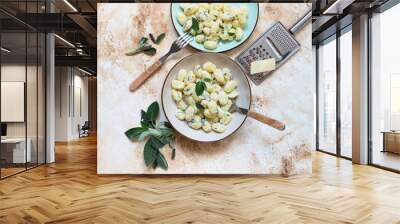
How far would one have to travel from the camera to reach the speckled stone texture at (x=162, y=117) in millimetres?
4812

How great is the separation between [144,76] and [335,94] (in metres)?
4.71

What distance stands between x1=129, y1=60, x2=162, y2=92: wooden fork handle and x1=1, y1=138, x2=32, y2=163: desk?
1860mm

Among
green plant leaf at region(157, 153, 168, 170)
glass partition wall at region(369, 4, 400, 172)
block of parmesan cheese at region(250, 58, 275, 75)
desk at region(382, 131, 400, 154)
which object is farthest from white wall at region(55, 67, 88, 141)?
desk at region(382, 131, 400, 154)

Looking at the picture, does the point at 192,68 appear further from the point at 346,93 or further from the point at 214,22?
the point at 346,93

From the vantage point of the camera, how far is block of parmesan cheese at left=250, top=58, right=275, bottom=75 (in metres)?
4.78

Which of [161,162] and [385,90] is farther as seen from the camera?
[385,90]

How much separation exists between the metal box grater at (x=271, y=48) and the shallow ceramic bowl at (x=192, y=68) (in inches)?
10.7

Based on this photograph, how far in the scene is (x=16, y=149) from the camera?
5.24 m

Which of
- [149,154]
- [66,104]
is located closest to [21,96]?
[149,154]

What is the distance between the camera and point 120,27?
484 centimetres

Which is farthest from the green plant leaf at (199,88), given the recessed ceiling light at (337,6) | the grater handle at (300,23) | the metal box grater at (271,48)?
the recessed ceiling light at (337,6)

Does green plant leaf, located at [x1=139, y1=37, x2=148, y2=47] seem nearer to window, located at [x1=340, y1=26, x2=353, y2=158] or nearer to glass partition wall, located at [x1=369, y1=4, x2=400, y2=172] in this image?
glass partition wall, located at [x1=369, y1=4, x2=400, y2=172]

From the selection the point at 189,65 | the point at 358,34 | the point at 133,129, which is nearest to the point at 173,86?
the point at 189,65

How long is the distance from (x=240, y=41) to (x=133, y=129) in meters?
1.81
